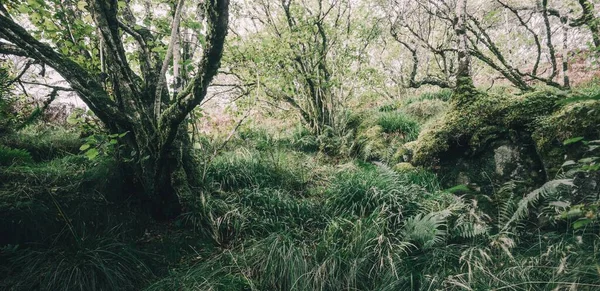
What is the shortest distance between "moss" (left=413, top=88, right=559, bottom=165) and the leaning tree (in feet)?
10.5

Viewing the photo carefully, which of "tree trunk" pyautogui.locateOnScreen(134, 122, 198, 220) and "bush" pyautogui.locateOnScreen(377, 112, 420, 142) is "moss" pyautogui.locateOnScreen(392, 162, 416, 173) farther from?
"tree trunk" pyautogui.locateOnScreen(134, 122, 198, 220)

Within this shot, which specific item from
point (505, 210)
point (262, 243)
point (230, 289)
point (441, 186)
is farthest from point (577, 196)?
point (230, 289)

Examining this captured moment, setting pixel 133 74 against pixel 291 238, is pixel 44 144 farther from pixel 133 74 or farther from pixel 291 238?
pixel 291 238

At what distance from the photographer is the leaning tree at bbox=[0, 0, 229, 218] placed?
110 inches

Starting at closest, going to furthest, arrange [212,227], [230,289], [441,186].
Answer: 1. [230,289]
2. [212,227]
3. [441,186]

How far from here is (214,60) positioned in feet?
9.50

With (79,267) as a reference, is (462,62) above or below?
above

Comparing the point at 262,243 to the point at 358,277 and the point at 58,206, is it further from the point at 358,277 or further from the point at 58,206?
the point at 58,206

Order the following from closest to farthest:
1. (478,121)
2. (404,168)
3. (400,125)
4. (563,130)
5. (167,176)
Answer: (563,130) < (167,176) < (478,121) < (404,168) < (400,125)

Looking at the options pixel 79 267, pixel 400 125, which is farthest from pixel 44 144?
pixel 400 125

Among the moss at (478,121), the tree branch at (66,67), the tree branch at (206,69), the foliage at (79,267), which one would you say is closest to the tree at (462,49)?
the moss at (478,121)

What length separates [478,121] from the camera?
399 centimetres

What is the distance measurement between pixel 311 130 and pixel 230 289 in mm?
5143

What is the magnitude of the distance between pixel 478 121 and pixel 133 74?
4.30 m
